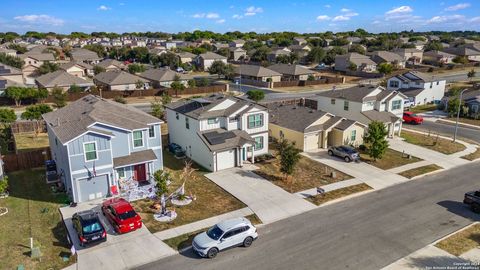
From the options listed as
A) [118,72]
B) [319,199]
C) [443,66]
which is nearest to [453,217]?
[319,199]

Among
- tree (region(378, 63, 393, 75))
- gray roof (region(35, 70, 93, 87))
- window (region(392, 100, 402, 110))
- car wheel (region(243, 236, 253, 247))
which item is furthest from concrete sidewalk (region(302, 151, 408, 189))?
tree (region(378, 63, 393, 75))

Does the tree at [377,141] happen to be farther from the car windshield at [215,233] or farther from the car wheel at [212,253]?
the car wheel at [212,253]

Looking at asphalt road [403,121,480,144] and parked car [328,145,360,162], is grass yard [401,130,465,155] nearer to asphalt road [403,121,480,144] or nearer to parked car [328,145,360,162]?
asphalt road [403,121,480,144]

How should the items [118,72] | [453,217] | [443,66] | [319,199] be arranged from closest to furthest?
[453,217], [319,199], [118,72], [443,66]

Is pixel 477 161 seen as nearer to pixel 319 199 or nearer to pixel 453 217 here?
pixel 453 217

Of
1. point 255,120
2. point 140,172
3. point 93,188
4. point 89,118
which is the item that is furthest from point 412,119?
point 93,188

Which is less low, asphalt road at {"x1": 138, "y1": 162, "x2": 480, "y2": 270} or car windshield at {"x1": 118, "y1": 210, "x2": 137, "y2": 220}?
car windshield at {"x1": 118, "y1": 210, "x2": 137, "y2": 220}

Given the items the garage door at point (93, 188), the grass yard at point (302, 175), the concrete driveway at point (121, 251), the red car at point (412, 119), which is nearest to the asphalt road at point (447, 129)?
the red car at point (412, 119)
